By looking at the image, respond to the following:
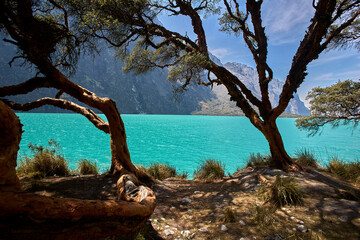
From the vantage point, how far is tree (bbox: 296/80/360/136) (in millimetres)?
8234

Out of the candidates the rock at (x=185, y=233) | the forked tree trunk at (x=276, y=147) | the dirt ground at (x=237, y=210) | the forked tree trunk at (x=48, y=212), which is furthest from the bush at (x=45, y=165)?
the forked tree trunk at (x=276, y=147)

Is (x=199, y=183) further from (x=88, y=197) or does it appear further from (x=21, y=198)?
(x=21, y=198)

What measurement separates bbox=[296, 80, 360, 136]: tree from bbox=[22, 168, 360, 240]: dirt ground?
18.0ft

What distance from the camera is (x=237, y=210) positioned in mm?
3441

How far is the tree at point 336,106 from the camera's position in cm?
823

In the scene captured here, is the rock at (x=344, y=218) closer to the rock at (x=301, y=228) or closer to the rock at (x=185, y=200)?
the rock at (x=301, y=228)

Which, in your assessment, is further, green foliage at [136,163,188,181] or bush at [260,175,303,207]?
green foliage at [136,163,188,181]

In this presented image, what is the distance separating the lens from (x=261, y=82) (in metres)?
6.40

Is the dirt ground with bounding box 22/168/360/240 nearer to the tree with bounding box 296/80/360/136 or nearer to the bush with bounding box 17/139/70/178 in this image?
the bush with bounding box 17/139/70/178

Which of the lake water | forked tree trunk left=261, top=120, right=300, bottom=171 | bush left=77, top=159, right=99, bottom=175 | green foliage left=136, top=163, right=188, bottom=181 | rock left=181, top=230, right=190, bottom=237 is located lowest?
the lake water

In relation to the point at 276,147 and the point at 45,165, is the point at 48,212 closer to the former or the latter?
the point at 45,165

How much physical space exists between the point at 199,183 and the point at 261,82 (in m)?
4.42

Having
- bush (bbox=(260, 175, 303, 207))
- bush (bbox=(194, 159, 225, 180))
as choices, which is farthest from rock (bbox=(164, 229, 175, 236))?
bush (bbox=(194, 159, 225, 180))

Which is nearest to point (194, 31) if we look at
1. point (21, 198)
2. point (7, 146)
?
point (7, 146)
